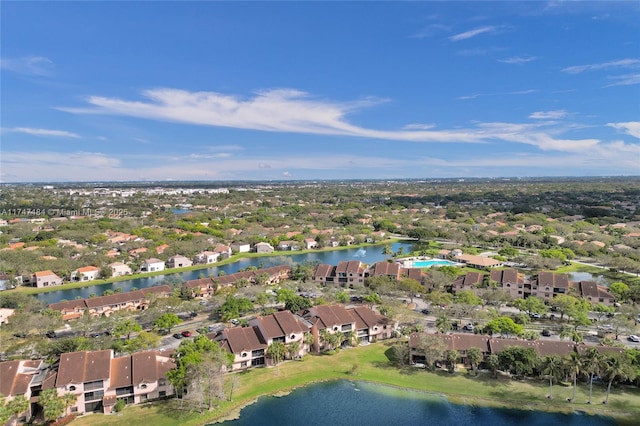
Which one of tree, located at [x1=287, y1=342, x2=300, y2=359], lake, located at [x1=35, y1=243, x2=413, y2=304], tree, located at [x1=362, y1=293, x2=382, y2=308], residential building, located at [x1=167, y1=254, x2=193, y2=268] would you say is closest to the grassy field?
tree, located at [x1=287, y1=342, x2=300, y2=359]

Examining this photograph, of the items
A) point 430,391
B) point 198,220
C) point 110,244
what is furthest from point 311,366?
point 198,220

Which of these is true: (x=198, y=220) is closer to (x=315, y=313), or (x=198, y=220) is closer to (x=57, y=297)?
(x=57, y=297)

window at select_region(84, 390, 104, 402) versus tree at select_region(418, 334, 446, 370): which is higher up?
tree at select_region(418, 334, 446, 370)

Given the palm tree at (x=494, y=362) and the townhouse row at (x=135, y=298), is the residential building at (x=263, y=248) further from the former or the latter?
the palm tree at (x=494, y=362)

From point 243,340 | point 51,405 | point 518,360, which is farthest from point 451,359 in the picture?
point 51,405

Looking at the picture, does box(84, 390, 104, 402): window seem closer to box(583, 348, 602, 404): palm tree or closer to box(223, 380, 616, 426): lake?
box(223, 380, 616, 426): lake

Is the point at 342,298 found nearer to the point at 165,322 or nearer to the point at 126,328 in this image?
the point at 165,322
